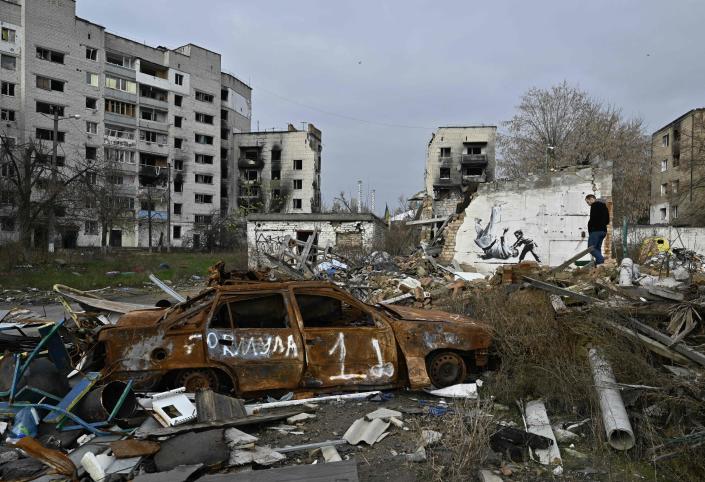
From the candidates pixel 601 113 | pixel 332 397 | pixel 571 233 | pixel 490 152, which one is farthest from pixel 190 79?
pixel 332 397

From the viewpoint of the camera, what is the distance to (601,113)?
131 feet

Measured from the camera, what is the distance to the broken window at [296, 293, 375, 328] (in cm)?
623

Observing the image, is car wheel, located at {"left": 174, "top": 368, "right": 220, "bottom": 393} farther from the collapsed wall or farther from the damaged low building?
the damaged low building

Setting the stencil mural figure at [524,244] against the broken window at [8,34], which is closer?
the stencil mural figure at [524,244]

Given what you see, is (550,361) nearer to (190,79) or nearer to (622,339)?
(622,339)

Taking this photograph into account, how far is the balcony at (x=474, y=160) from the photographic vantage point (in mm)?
67062

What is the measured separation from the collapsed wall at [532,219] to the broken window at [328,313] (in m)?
11.2

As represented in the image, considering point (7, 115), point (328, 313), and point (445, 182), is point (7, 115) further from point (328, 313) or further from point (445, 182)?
point (328, 313)

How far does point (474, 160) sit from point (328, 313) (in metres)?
64.0

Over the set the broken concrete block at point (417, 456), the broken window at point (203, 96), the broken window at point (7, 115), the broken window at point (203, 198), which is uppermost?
the broken window at point (203, 96)

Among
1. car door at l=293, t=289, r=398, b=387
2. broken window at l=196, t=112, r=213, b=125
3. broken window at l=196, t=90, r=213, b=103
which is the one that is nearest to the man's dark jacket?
car door at l=293, t=289, r=398, b=387

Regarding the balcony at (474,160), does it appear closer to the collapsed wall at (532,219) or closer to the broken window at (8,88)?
the broken window at (8,88)

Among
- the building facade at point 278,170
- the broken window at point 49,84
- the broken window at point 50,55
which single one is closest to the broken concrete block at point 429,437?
the broken window at point 49,84

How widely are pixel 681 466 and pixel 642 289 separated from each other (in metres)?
3.46
